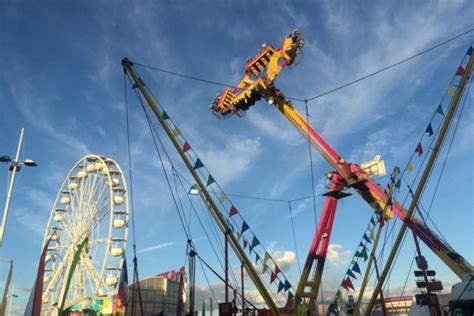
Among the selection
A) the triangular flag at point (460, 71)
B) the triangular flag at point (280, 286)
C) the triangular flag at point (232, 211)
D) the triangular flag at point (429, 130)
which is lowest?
the triangular flag at point (280, 286)

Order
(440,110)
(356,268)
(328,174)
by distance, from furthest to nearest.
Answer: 1. (328,174)
2. (356,268)
3. (440,110)

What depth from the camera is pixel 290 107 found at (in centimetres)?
4438

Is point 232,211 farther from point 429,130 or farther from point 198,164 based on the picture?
point 429,130

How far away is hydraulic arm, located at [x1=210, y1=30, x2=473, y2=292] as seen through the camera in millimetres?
39188

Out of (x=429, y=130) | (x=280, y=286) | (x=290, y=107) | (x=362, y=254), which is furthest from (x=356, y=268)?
(x=290, y=107)

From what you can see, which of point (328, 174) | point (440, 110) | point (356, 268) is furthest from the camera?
point (328, 174)

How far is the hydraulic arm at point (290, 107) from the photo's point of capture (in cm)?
3919

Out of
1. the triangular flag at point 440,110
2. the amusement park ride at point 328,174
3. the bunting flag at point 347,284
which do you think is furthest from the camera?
the amusement park ride at point 328,174

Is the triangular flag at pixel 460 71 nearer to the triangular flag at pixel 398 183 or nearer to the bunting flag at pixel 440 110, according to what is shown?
the bunting flag at pixel 440 110

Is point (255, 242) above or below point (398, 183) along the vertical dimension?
below

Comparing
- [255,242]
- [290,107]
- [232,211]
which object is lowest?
[255,242]

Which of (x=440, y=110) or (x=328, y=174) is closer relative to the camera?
(x=440, y=110)

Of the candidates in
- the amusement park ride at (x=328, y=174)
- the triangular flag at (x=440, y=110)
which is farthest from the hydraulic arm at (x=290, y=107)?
the triangular flag at (x=440, y=110)

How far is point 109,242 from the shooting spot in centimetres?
5747
